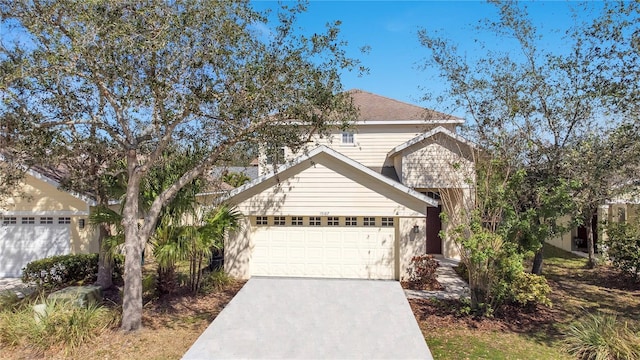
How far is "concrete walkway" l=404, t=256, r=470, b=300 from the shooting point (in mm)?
11281

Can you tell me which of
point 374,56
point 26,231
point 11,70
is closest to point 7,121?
point 11,70

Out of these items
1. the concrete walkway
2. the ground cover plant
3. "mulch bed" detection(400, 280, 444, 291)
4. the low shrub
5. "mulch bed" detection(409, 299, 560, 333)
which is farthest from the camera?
"mulch bed" detection(400, 280, 444, 291)

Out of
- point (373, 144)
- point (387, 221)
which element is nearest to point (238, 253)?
point (387, 221)

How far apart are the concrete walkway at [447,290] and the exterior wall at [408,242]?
3.87 ft

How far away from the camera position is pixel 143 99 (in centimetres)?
776

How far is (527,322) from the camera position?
30.5ft

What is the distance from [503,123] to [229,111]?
8884 millimetres

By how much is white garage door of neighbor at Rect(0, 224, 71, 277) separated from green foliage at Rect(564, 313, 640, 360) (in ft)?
52.6

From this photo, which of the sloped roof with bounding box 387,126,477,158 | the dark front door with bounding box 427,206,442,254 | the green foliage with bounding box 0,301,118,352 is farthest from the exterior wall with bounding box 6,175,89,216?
the dark front door with bounding box 427,206,442,254

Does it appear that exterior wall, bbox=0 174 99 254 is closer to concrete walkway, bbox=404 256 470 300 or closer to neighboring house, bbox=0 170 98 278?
neighboring house, bbox=0 170 98 278

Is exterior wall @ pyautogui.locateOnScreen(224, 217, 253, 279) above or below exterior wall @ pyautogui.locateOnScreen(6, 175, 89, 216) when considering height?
below

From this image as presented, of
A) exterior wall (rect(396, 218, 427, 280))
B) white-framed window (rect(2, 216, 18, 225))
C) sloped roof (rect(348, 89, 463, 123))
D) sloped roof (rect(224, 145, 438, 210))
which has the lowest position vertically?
exterior wall (rect(396, 218, 427, 280))

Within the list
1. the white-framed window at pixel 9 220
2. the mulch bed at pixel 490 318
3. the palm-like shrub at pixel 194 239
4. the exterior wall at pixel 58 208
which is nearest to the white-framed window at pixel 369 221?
the mulch bed at pixel 490 318

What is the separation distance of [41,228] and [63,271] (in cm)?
Result: 314
